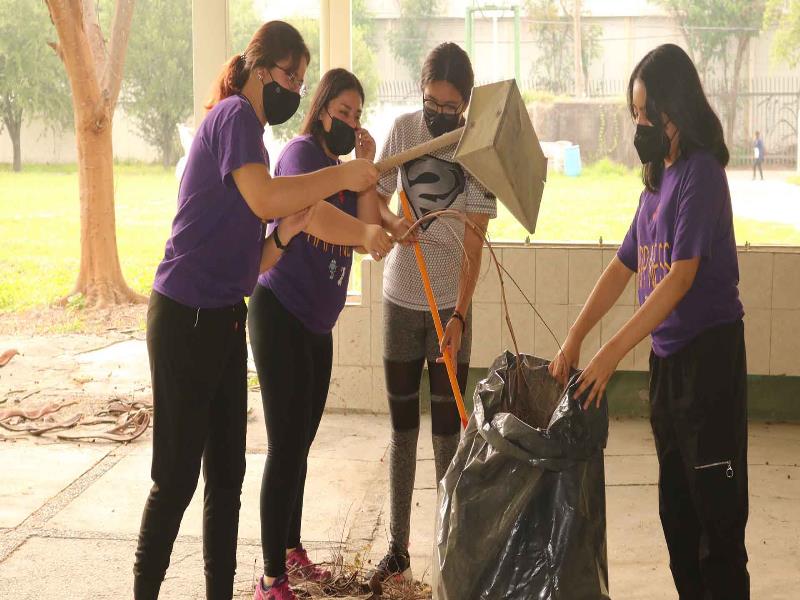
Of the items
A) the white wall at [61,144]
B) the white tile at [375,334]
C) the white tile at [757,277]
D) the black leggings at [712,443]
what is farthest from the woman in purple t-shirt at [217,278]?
the white wall at [61,144]

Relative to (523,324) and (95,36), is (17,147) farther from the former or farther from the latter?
(523,324)

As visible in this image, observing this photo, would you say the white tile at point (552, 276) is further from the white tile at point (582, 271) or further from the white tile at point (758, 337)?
the white tile at point (758, 337)

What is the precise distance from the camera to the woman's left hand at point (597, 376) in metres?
2.18

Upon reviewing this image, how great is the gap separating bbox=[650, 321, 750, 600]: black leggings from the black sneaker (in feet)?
3.02

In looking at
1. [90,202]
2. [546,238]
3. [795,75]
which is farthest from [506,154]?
[90,202]

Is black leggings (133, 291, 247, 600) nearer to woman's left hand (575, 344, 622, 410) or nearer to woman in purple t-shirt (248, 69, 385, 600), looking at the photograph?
woman in purple t-shirt (248, 69, 385, 600)

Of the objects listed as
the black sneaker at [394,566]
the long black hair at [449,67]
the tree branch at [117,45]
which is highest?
the tree branch at [117,45]

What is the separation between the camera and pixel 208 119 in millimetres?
2207

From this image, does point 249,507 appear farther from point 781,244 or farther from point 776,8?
point 776,8

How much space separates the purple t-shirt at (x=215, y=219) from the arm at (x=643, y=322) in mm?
819

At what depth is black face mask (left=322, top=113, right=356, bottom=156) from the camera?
107 inches

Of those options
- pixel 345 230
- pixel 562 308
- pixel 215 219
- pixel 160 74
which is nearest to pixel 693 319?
pixel 345 230

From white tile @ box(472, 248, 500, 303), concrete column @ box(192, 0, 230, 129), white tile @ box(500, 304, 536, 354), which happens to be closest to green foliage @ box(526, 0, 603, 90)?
white tile @ box(472, 248, 500, 303)

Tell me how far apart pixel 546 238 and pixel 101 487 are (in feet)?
7.66
